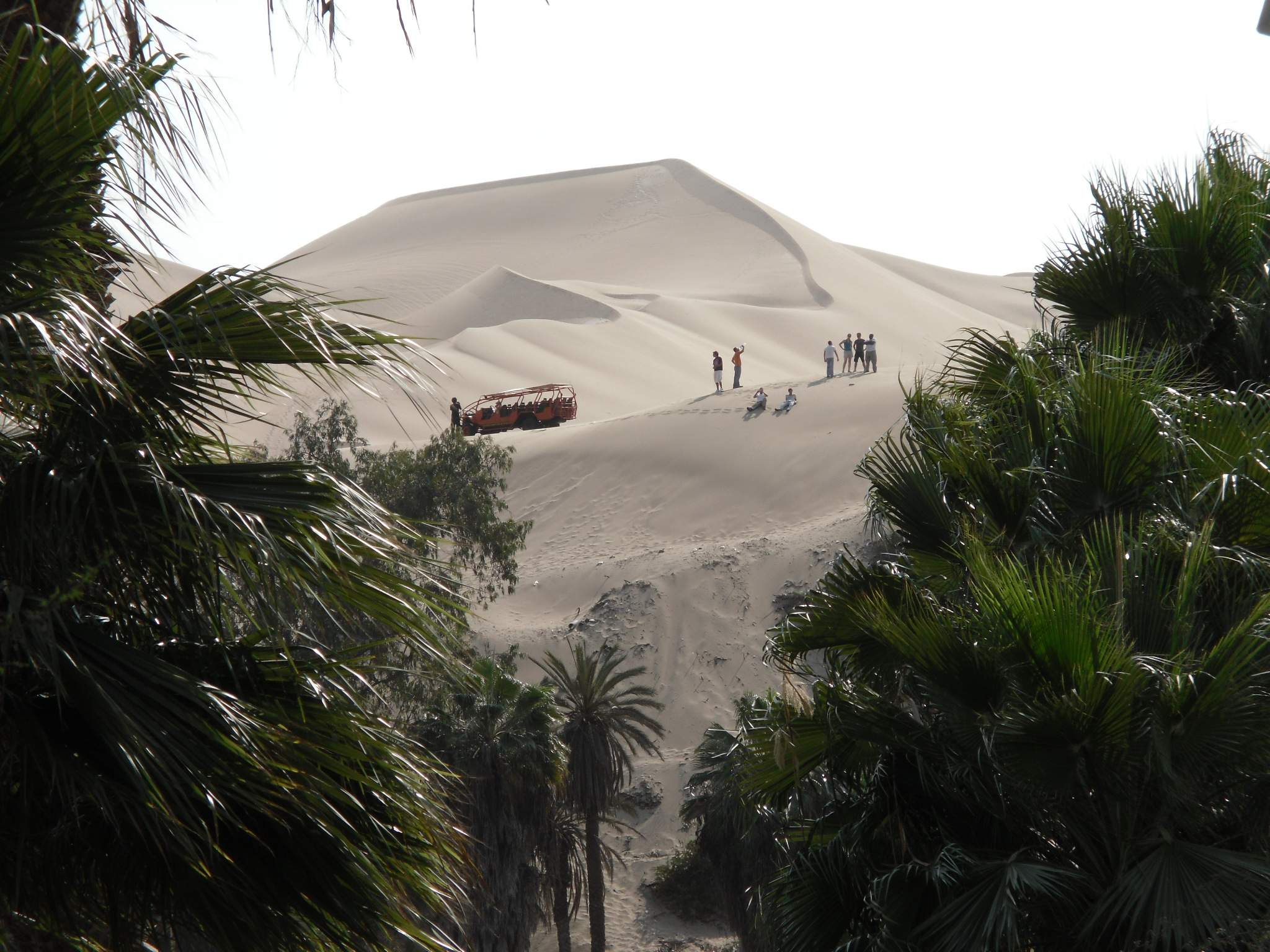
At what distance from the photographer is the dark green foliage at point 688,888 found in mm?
22125

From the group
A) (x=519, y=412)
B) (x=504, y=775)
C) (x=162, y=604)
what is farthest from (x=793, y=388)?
(x=162, y=604)

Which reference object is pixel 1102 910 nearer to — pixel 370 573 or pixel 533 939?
pixel 370 573

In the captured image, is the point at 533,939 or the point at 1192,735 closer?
the point at 1192,735

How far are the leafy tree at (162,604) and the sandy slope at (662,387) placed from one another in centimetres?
49

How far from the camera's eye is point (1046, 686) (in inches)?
166

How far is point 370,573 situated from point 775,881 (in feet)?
10.8

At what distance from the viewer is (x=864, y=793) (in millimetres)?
5191

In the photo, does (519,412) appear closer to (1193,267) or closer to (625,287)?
(1193,267)

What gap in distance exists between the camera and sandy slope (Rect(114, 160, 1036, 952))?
2791 cm

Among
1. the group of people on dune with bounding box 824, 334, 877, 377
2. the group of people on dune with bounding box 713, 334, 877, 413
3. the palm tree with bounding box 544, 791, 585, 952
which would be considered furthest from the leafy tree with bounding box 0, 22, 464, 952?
the group of people on dune with bounding box 824, 334, 877, 377

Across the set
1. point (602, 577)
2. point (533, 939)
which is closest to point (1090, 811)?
point (533, 939)

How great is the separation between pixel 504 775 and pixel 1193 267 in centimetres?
1188

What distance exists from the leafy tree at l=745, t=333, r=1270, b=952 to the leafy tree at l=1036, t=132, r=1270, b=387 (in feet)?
1.41

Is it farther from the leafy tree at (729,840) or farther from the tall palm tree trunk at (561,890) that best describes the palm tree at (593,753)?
the leafy tree at (729,840)
